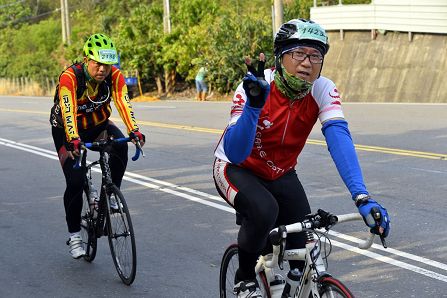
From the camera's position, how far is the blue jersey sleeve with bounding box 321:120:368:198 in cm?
407

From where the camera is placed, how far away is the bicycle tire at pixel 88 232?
7467 mm

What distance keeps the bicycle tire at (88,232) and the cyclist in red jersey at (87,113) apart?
0.05 m

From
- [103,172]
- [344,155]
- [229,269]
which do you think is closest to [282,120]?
[344,155]

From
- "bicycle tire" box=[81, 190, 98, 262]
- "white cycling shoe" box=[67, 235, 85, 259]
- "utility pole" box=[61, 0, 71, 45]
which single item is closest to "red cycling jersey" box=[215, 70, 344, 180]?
"bicycle tire" box=[81, 190, 98, 262]

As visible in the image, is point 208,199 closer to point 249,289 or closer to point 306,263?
point 249,289

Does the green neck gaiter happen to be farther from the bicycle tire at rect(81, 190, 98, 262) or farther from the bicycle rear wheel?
the bicycle tire at rect(81, 190, 98, 262)

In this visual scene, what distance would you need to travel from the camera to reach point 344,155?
4.25 m

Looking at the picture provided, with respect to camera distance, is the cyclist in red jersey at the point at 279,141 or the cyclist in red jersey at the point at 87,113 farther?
the cyclist in red jersey at the point at 87,113

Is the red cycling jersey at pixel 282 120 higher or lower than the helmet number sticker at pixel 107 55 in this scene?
lower

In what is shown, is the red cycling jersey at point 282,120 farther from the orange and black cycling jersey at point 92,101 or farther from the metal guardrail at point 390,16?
the metal guardrail at point 390,16

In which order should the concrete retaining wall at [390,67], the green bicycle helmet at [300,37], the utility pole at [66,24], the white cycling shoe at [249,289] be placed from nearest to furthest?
the green bicycle helmet at [300,37] → the white cycling shoe at [249,289] → the concrete retaining wall at [390,67] → the utility pole at [66,24]

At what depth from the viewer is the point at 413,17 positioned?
2767 centimetres

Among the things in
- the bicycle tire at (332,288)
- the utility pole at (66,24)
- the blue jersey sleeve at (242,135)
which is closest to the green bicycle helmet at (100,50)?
the blue jersey sleeve at (242,135)

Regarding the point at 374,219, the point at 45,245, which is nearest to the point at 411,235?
the point at 45,245
